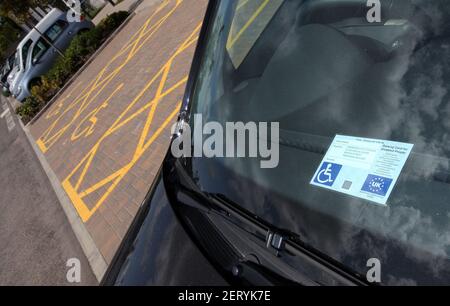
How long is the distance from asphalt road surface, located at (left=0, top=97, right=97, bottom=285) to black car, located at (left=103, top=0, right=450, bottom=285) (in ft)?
10.6

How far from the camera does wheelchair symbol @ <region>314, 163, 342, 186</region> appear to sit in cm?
123

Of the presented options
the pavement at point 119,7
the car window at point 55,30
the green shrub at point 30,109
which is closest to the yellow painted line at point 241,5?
the green shrub at point 30,109

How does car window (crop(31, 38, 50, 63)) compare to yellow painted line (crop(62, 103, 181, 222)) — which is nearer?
yellow painted line (crop(62, 103, 181, 222))

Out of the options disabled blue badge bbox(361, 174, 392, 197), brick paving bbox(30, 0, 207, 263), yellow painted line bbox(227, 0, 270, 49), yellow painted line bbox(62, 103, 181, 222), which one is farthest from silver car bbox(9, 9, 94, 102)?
disabled blue badge bbox(361, 174, 392, 197)

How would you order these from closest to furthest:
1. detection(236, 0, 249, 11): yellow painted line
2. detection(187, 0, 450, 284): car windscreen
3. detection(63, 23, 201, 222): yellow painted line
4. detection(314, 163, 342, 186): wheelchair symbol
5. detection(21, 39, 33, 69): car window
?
detection(187, 0, 450, 284): car windscreen < detection(314, 163, 342, 186): wheelchair symbol < detection(236, 0, 249, 11): yellow painted line < detection(63, 23, 201, 222): yellow painted line < detection(21, 39, 33, 69): car window

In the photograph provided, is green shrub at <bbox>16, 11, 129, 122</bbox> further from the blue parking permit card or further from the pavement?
the blue parking permit card

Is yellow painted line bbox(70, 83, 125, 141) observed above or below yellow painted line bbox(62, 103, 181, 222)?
above

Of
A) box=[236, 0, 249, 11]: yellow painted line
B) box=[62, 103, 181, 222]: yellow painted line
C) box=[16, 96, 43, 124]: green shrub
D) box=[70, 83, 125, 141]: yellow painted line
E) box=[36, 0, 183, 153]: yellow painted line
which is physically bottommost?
box=[62, 103, 181, 222]: yellow painted line

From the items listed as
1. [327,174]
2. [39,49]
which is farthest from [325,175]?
[39,49]

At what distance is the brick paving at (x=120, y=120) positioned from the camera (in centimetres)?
541

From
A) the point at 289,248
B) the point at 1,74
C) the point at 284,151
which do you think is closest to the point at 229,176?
the point at 284,151
